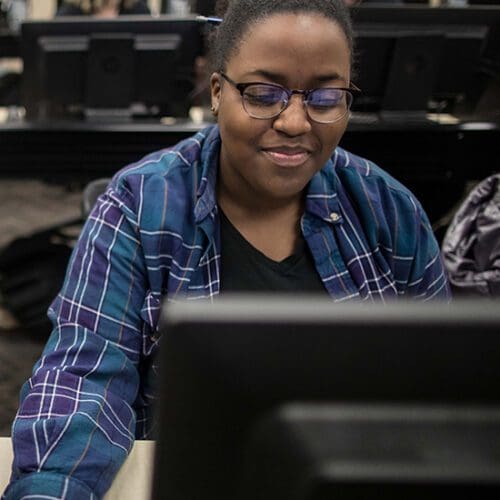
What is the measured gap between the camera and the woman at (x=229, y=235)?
987 mm

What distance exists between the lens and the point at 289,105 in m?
1.04

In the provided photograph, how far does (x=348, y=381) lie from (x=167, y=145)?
2258 millimetres

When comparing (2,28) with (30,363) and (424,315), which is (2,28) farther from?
(424,315)

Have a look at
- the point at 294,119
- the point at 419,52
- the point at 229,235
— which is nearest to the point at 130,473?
the point at 229,235

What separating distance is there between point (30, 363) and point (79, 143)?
0.71m

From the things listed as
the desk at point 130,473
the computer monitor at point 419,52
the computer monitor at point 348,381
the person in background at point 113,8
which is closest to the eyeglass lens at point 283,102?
the desk at point 130,473

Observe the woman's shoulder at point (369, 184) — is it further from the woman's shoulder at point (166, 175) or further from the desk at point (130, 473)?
the desk at point (130, 473)

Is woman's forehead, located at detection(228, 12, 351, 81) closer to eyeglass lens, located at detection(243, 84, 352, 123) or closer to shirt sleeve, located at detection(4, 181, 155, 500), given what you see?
eyeglass lens, located at detection(243, 84, 352, 123)

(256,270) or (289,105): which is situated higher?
(289,105)

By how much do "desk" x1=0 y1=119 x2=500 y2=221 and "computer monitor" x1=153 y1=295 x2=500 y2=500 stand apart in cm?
218

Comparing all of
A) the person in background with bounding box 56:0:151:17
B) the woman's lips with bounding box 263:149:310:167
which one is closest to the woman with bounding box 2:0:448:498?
the woman's lips with bounding box 263:149:310:167

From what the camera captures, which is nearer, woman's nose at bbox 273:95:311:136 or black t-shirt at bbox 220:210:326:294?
woman's nose at bbox 273:95:311:136

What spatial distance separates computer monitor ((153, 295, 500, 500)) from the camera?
1.35 feet

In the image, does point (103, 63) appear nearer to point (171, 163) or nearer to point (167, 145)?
point (167, 145)
